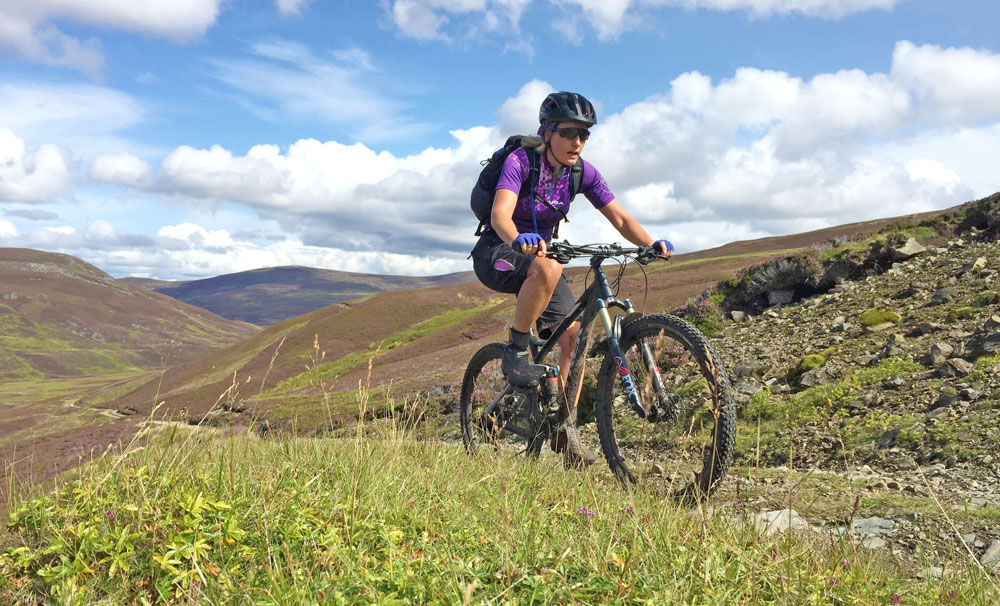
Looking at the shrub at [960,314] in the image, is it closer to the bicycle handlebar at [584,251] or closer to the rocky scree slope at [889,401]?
the rocky scree slope at [889,401]

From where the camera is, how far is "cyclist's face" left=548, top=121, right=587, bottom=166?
19.6ft

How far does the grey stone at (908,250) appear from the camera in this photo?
47.1 ft

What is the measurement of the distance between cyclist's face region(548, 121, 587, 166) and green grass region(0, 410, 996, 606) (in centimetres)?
330

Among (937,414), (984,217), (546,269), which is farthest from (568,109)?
(984,217)

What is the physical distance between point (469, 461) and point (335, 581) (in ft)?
9.16

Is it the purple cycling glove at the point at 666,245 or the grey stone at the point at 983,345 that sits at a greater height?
the purple cycling glove at the point at 666,245

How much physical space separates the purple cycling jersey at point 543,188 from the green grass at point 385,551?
9.72ft

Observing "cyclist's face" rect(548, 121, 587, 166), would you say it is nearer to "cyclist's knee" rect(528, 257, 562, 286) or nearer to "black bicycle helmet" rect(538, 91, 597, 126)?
"black bicycle helmet" rect(538, 91, 597, 126)

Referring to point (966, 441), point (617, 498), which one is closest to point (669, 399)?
point (617, 498)

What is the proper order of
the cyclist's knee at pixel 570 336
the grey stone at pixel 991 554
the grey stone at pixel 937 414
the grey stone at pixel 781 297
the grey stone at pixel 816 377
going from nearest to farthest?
A: the grey stone at pixel 991 554 → the cyclist's knee at pixel 570 336 → the grey stone at pixel 937 414 → the grey stone at pixel 816 377 → the grey stone at pixel 781 297

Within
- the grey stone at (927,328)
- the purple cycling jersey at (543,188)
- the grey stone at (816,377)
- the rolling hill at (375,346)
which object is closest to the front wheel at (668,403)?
the purple cycling jersey at (543,188)

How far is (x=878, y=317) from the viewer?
10672 millimetres

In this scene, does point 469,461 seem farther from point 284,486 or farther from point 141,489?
point 141,489

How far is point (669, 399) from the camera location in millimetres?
5121
